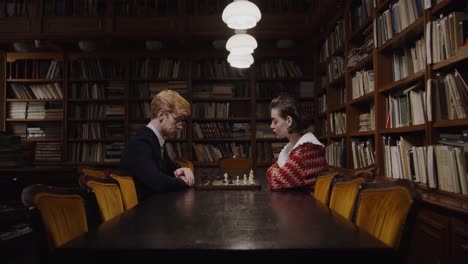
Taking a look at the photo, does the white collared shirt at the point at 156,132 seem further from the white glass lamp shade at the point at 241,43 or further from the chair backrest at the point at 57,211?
the white glass lamp shade at the point at 241,43

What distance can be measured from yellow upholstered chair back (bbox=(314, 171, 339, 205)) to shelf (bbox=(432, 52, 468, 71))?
2.74ft

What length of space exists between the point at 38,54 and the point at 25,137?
1.24 m

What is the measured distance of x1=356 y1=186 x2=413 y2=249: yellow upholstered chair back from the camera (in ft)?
3.24

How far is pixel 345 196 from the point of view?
1.58 meters

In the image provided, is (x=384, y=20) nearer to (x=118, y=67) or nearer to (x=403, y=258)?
(x=403, y=258)

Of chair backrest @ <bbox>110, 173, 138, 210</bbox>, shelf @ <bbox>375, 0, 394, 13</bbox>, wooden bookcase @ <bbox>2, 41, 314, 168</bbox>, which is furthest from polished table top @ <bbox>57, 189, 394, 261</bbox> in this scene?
wooden bookcase @ <bbox>2, 41, 314, 168</bbox>

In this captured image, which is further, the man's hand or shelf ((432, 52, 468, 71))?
the man's hand

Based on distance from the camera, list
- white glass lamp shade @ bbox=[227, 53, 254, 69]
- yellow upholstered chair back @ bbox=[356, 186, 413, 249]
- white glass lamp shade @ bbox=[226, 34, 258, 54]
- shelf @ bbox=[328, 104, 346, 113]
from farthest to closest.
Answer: shelf @ bbox=[328, 104, 346, 113] < white glass lamp shade @ bbox=[227, 53, 254, 69] < white glass lamp shade @ bbox=[226, 34, 258, 54] < yellow upholstered chair back @ bbox=[356, 186, 413, 249]

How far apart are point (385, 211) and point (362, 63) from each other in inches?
103

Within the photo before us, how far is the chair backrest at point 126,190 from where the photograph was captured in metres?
1.85

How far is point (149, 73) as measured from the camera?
5570 millimetres

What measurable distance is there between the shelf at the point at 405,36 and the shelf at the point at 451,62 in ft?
1.15

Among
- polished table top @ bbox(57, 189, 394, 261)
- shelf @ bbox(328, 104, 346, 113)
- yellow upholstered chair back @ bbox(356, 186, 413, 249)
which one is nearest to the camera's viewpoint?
polished table top @ bbox(57, 189, 394, 261)

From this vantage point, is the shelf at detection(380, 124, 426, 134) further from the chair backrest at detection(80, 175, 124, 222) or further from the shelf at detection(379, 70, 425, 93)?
the chair backrest at detection(80, 175, 124, 222)
